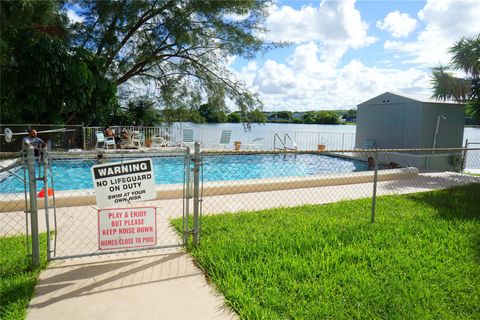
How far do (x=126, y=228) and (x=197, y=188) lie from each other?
3.07ft

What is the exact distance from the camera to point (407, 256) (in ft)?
13.2

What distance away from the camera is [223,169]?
14.5 meters

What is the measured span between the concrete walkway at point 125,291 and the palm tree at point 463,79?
12854 mm

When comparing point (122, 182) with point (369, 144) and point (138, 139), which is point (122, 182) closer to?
point (138, 139)

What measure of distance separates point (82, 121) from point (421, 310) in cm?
1825

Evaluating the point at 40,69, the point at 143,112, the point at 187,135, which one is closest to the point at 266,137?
the point at 187,135

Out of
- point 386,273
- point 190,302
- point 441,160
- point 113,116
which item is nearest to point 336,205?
point 386,273

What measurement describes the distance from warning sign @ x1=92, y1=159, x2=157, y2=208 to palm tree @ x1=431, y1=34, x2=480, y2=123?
1284 cm

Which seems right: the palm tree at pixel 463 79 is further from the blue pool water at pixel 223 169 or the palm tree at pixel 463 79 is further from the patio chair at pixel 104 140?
the patio chair at pixel 104 140

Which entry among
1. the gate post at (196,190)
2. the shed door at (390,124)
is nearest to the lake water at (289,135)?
the shed door at (390,124)

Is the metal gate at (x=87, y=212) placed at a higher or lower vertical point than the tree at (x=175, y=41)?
lower

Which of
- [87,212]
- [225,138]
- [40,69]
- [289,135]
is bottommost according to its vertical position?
[87,212]

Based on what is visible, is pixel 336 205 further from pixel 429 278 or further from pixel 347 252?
pixel 429 278

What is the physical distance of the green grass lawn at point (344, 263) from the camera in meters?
2.97
